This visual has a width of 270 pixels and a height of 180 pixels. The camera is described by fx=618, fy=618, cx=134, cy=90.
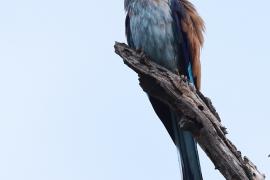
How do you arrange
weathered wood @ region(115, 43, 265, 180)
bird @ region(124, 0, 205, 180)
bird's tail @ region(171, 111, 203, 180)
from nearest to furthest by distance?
weathered wood @ region(115, 43, 265, 180) < bird's tail @ region(171, 111, 203, 180) < bird @ region(124, 0, 205, 180)

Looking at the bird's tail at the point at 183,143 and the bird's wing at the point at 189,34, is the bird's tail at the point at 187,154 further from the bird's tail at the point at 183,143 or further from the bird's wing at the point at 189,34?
the bird's wing at the point at 189,34

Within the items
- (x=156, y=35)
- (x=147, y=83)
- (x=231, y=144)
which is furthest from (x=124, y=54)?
(x=231, y=144)

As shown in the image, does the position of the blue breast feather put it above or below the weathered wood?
above

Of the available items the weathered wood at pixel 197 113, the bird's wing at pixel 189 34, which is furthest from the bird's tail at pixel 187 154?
the weathered wood at pixel 197 113

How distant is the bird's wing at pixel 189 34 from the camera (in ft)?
22.2

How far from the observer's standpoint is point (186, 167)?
20.0ft

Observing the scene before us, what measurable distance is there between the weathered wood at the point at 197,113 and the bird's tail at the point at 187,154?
2.89 feet

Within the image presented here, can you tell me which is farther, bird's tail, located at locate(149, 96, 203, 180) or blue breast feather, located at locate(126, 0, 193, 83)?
blue breast feather, located at locate(126, 0, 193, 83)

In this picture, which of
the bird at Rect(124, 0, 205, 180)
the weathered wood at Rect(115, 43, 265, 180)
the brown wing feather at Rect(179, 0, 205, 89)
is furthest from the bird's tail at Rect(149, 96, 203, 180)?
the weathered wood at Rect(115, 43, 265, 180)

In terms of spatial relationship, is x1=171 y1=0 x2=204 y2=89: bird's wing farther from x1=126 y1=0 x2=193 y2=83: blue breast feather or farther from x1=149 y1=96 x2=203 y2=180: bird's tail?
x1=149 y1=96 x2=203 y2=180: bird's tail

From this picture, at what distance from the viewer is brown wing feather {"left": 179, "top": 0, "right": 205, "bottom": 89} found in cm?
680

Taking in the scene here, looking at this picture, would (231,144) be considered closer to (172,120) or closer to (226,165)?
(226,165)

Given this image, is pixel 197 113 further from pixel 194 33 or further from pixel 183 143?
pixel 194 33

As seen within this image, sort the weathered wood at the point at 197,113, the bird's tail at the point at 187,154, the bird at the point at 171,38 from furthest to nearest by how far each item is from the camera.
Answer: the bird at the point at 171,38 → the bird's tail at the point at 187,154 → the weathered wood at the point at 197,113
